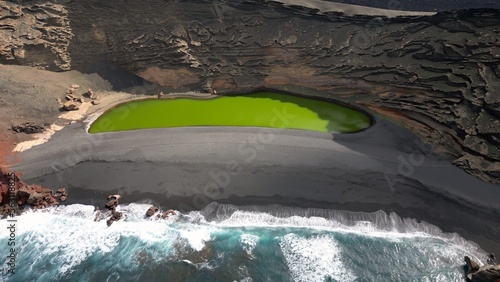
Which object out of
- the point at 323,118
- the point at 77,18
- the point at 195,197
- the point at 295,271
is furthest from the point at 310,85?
the point at 77,18

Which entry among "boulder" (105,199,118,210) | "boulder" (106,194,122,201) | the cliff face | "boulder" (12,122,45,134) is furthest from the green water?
"boulder" (105,199,118,210)

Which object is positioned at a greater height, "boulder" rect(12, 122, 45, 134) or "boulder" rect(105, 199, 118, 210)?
"boulder" rect(12, 122, 45, 134)

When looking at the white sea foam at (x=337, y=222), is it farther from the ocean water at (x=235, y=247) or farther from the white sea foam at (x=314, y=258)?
the white sea foam at (x=314, y=258)

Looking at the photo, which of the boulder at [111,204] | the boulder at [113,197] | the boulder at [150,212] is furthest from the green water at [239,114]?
the boulder at [150,212]

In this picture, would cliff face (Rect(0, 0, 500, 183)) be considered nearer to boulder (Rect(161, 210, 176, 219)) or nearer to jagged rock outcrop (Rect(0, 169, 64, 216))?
jagged rock outcrop (Rect(0, 169, 64, 216))

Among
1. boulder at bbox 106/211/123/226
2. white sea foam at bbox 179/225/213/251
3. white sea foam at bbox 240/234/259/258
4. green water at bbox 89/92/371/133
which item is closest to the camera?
white sea foam at bbox 240/234/259/258

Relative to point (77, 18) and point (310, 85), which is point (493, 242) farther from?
point (77, 18)
